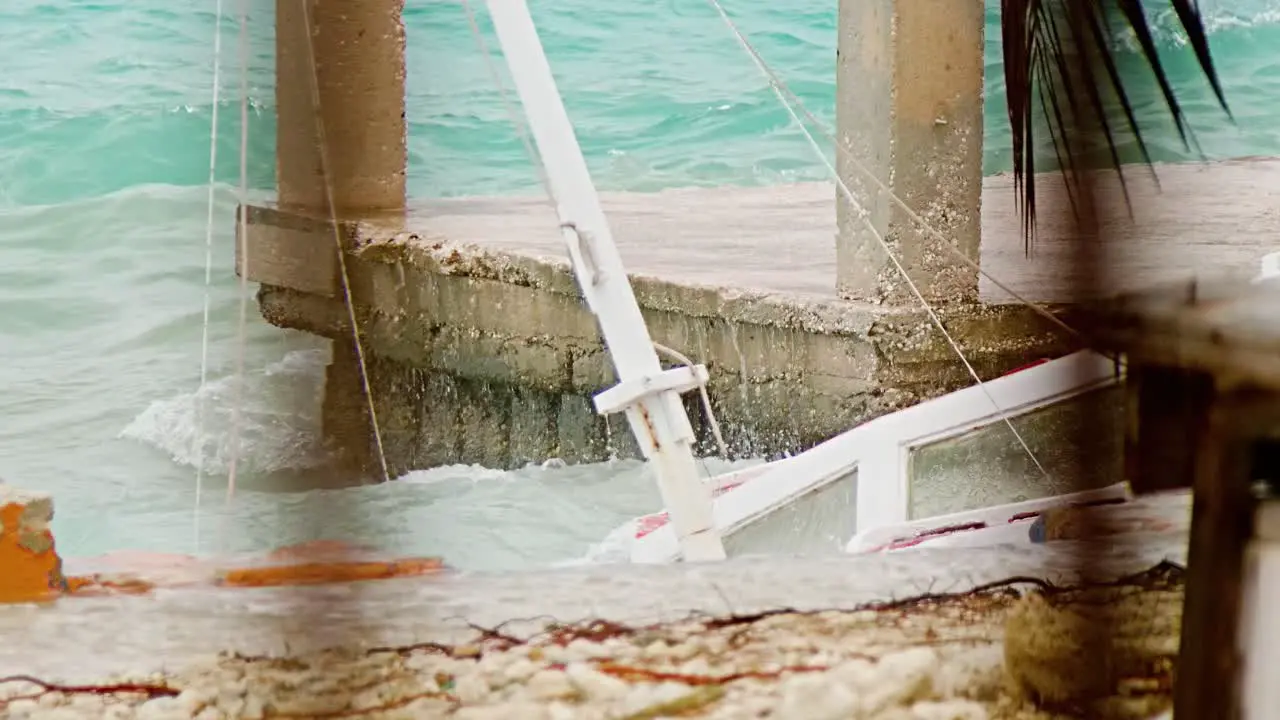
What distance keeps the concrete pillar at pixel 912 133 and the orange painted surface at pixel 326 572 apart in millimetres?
2124

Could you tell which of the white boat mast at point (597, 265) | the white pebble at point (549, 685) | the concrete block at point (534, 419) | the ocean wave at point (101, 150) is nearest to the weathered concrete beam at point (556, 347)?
the concrete block at point (534, 419)

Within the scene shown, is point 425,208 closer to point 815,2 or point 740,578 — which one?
point 740,578

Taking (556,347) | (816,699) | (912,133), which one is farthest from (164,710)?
(556,347)

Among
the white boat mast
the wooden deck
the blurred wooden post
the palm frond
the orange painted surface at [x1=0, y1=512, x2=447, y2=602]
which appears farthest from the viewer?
→ the wooden deck

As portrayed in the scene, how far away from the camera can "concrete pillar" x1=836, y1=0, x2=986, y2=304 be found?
10.8 feet

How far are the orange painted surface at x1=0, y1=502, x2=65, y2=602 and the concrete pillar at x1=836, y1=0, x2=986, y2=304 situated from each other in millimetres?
2337

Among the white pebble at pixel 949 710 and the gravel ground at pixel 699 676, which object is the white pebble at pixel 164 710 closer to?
the gravel ground at pixel 699 676

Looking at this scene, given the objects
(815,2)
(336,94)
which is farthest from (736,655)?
(815,2)

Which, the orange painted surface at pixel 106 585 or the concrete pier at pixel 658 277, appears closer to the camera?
the orange painted surface at pixel 106 585

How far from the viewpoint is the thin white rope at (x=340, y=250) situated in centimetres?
434

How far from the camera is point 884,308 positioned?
3502mm

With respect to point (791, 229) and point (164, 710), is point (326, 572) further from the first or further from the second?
point (791, 229)

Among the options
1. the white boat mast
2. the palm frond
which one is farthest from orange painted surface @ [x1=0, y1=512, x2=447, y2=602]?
the white boat mast

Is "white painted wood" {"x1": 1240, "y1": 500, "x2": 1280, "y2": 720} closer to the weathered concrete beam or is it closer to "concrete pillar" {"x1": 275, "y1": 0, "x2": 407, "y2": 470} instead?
the weathered concrete beam
